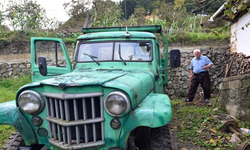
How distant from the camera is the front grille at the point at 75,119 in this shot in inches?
83.0

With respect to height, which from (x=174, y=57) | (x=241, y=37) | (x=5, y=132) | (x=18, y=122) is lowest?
(x=5, y=132)

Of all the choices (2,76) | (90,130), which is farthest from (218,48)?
(2,76)

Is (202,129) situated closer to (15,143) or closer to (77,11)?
(15,143)

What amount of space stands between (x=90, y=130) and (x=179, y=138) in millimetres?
2437

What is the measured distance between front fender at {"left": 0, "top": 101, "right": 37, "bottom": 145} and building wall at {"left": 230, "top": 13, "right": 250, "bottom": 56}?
5.94 metres

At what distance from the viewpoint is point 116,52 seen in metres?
3.53

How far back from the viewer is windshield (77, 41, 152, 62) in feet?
11.5

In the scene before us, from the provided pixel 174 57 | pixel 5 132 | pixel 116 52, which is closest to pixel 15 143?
pixel 116 52

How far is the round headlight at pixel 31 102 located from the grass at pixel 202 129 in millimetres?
2645

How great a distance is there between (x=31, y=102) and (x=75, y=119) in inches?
21.4

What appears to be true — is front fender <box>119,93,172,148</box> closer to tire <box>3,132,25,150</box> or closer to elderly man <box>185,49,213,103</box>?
tire <box>3,132,25,150</box>

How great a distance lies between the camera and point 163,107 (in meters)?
2.31

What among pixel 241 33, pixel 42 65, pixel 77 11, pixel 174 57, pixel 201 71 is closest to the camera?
pixel 42 65

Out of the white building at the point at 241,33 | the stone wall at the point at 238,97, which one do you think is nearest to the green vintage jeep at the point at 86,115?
the stone wall at the point at 238,97
